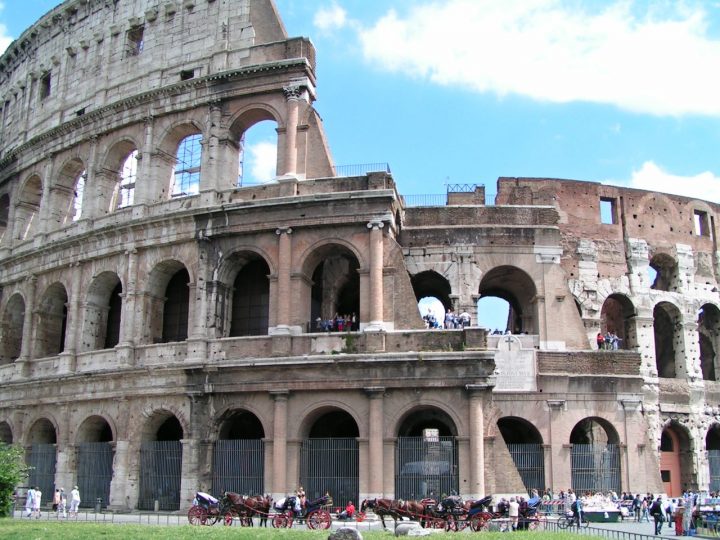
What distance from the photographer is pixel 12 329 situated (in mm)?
27797

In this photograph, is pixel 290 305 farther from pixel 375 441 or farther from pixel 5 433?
pixel 5 433

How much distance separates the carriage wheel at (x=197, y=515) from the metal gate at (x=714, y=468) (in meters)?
17.2

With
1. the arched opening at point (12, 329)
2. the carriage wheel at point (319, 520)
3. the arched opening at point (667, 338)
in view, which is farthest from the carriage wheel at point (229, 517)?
the arched opening at point (667, 338)

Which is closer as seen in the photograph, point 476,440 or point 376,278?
point 476,440

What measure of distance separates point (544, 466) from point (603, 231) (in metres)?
8.55

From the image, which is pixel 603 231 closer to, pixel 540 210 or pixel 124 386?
pixel 540 210

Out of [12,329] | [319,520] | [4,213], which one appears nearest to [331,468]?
[319,520]

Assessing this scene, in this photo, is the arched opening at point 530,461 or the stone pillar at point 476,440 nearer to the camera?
the stone pillar at point 476,440

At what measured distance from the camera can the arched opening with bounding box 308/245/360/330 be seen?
70.9 feet

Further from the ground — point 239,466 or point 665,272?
point 665,272

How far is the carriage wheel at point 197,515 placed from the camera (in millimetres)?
17516

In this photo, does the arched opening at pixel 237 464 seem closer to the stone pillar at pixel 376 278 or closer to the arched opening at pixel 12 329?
the stone pillar at pixel 376 278

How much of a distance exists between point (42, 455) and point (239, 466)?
25.1 feet

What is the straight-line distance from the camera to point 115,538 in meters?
13.0
